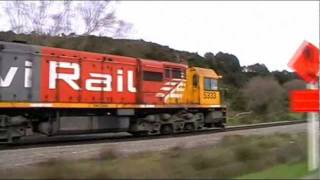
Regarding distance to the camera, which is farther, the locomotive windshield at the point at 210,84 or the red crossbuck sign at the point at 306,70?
the locomotive windshield at the point at 210,84

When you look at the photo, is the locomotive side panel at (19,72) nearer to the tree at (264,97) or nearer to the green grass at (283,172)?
the green grass at (283,172)

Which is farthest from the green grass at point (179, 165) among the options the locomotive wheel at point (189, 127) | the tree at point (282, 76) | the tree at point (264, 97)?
the tree at point (282, 76)

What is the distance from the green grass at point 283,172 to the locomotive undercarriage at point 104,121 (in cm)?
1179

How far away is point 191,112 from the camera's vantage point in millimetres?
29922

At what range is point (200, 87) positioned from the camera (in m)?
30.4

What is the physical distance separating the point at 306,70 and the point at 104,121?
14.0 meters

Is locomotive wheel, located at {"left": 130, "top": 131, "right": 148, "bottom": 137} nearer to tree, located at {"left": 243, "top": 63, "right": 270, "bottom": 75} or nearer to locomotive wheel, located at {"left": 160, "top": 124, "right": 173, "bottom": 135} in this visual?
locomotive wheel, located at {"left": 160, "top": 124, "right": 173, "bottom": 135}

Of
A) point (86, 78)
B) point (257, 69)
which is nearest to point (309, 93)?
point (86, 78)

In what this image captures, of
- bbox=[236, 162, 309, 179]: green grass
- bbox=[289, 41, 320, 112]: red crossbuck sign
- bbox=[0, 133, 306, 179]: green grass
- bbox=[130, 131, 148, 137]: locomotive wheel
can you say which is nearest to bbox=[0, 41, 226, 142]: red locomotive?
bbox=[130, 131, 148, 137]: locomotive wheel

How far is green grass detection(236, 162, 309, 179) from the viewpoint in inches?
404

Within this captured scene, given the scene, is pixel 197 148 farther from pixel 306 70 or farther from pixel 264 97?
pixel 264 97

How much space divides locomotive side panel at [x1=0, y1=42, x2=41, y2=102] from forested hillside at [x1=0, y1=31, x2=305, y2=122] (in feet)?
49.0

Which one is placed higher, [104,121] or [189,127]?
[104,121]

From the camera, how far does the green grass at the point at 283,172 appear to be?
1025 cm
